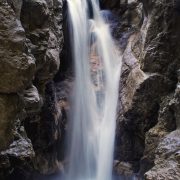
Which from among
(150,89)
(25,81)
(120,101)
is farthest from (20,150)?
(120,101)

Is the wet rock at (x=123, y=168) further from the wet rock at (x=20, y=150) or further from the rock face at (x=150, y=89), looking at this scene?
the wet rock at (x=20, y=150)

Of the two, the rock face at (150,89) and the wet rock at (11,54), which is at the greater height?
the wet rock at (11,54)

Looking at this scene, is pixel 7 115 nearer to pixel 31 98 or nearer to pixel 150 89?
pixel 31 98

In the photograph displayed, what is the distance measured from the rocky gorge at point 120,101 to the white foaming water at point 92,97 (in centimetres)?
38

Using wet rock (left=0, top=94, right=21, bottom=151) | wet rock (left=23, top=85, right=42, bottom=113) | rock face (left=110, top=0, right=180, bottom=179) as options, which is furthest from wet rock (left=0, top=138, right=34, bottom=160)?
rock face (left=110, top=0, right=180, bottom=179)

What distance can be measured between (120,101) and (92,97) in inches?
59.0

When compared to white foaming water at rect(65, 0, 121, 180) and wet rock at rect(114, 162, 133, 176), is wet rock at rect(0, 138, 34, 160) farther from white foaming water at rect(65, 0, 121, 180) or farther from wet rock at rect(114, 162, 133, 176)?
wet rock at rect(114, 162, 133, 176)

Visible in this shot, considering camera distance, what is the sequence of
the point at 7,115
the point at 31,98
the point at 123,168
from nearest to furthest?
the point at 7,115 → the point at 31,98 → the point at 123,168

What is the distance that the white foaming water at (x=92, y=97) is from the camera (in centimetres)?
1155

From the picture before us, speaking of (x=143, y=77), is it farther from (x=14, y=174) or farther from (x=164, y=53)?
(x=14, y=174)

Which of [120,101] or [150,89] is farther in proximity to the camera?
[120,101]

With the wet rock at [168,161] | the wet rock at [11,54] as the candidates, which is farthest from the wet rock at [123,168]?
the wet rock at [11,54]

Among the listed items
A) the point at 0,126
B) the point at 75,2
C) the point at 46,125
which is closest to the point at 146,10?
the point at 75,2

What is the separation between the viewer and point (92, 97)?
12.9 meters
